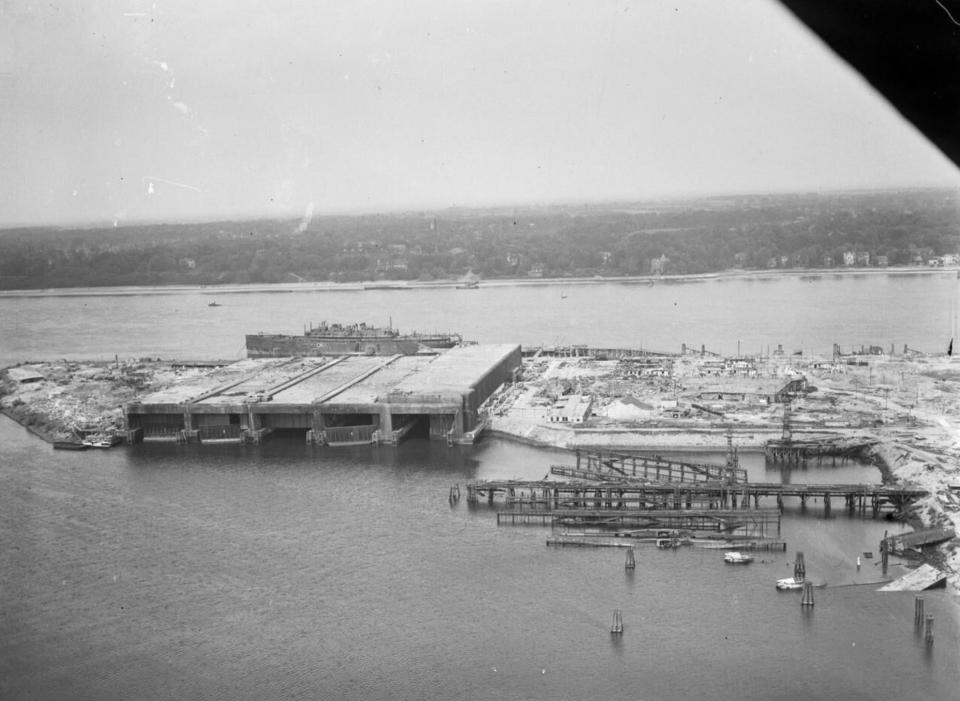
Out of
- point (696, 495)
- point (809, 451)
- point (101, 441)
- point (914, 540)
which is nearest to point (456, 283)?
point (101, 441)

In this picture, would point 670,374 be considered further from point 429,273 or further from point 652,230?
point 652,230

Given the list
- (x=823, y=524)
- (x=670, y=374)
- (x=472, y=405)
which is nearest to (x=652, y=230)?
(x=670, y=374)

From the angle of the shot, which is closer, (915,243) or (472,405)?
(472,405)

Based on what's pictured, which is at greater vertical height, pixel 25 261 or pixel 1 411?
pixel 25 261

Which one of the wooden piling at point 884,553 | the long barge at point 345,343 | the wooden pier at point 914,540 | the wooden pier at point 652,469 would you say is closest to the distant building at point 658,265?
the long barge at point 345,343

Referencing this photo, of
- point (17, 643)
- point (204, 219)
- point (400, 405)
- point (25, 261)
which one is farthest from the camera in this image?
point (204, 219)

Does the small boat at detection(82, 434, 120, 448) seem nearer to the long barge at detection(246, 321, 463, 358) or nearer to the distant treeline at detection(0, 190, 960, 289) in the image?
the long barge at detection(246, 321, 463, 358)

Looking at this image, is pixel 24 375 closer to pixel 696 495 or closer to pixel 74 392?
pixel 74 392

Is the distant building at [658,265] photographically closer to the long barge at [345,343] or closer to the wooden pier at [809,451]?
the long barge at [345,343]
